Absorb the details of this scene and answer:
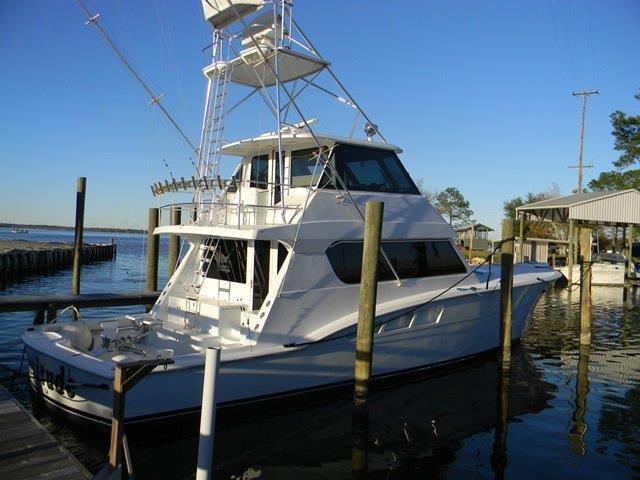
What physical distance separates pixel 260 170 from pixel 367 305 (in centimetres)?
362

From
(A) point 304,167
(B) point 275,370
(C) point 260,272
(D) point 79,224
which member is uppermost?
(A) point 304,167

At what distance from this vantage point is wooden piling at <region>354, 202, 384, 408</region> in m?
6.66

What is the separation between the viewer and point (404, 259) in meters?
8.77

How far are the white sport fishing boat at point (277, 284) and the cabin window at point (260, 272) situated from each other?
0.02 m

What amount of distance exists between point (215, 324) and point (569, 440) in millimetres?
4925

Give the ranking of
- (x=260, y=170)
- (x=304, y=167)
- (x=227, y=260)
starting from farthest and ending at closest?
(x=260, y=170)
(x=304, y=167)
(x=227, y=260)

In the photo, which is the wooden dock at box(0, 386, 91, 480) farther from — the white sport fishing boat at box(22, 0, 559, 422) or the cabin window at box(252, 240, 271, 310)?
the cabin window at box(252, 240, 271, 310)

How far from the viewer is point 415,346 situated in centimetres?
848

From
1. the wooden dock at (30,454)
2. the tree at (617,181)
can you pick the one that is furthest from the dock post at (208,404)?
the tree at (617,181)

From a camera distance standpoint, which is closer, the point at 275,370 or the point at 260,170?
the point at 275,370

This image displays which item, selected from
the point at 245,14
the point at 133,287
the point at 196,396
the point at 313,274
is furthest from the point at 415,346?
the point at 133,287

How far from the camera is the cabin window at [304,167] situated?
27.3 feet

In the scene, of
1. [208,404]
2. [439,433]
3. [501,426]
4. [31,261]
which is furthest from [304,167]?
[31,261]

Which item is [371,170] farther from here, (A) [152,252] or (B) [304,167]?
(A) [152,252]
